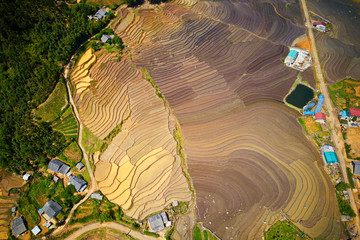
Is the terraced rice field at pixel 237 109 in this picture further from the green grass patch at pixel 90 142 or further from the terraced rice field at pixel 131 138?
the green grass patch at pixel 90 142

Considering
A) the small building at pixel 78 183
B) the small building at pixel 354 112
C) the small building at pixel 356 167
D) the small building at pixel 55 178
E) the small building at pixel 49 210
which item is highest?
the small building at pixel 354 112

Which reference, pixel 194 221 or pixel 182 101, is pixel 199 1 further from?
pixel 194 221

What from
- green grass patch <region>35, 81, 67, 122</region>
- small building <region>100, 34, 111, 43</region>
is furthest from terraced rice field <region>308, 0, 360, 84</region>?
green grass patch <region>35, 81, 67, 122</region>

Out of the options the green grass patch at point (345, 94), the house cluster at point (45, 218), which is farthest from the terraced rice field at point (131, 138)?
the green grass patch at point (345, 94)

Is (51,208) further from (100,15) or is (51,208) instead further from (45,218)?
(100,15)

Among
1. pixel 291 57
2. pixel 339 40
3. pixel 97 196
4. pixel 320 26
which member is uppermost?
pixel 320 26

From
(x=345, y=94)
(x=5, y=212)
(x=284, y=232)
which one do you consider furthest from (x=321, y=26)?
(x=5, y=212)
